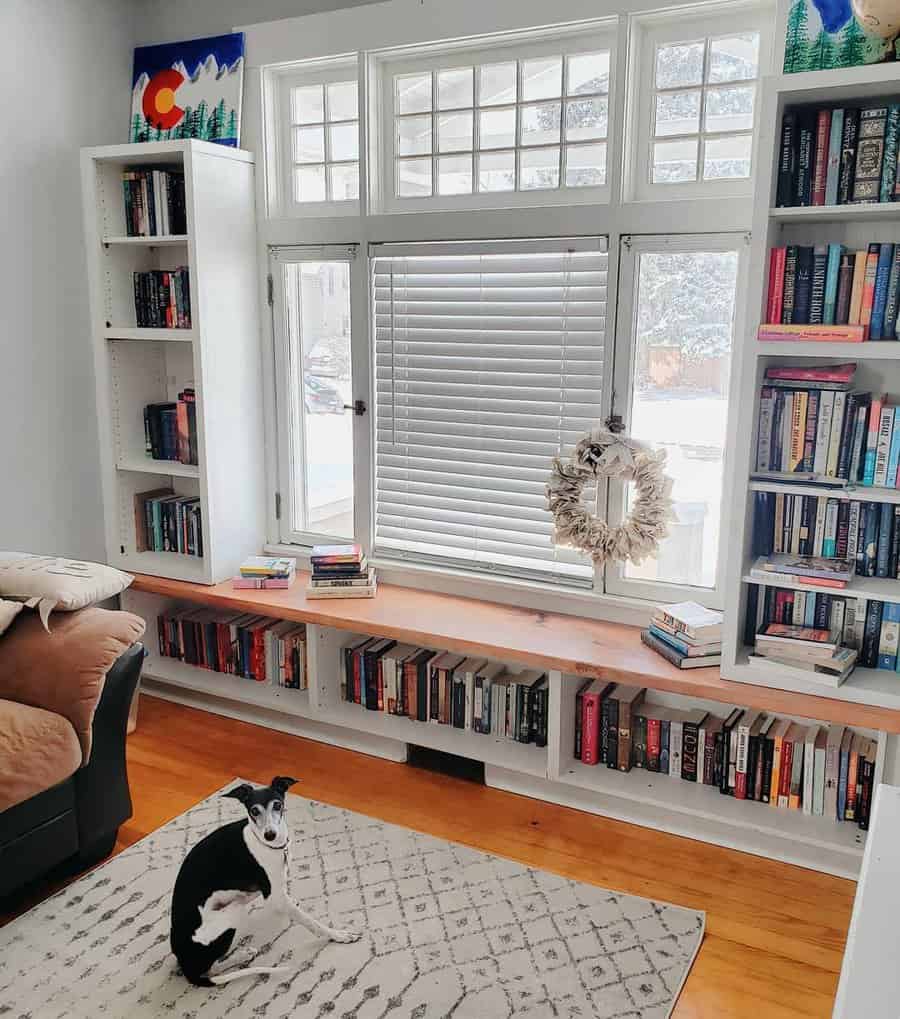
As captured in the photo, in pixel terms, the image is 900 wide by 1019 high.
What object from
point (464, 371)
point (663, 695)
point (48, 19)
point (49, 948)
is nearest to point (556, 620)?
point (663, 695)

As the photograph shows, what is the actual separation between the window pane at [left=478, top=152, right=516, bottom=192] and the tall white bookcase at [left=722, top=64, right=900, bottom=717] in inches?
37.0

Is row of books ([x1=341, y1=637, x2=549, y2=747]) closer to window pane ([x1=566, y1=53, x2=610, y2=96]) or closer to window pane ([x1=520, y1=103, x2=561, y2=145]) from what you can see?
window pane ([x1=520, y1=103, x2=561, y2=145])

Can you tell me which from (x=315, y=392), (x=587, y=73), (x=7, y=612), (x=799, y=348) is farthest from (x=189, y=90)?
(x=799, y=348)

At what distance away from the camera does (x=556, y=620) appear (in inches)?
123

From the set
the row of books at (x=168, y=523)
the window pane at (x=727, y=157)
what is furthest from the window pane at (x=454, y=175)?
the row of books at (x=168, y=523)

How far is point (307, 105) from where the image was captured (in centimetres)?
345

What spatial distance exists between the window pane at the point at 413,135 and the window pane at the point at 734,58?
97cm

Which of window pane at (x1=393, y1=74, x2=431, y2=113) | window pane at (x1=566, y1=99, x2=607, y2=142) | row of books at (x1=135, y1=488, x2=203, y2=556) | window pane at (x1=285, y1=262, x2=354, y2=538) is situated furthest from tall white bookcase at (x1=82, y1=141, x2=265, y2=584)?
window pane at (x1=566, y1=99, x2=607, y2=142)

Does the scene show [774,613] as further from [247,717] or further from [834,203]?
[247,717]

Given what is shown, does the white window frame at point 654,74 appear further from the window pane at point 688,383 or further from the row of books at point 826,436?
the row of books at point 826,436

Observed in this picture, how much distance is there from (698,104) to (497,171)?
68 cm

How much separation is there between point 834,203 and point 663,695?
1.58 meters

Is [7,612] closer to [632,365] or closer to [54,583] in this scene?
[54,583]

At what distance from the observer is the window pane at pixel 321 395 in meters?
Answer: 3.47
